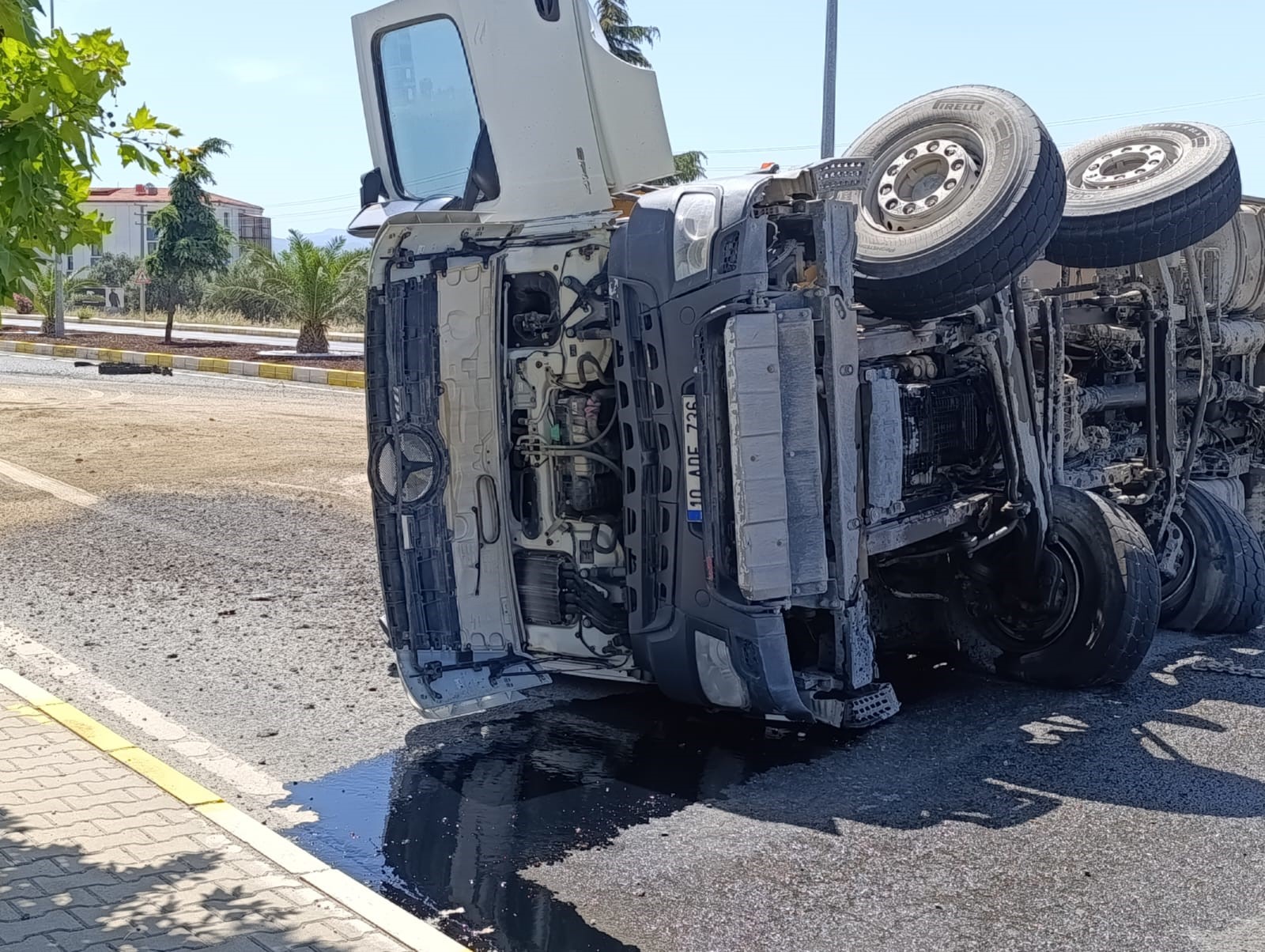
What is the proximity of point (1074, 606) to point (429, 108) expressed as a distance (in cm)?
356

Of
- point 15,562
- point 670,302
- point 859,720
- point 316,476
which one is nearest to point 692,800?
point 859,720

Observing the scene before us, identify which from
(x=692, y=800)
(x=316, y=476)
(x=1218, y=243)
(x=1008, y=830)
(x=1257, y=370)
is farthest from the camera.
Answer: (x=316, y=476)

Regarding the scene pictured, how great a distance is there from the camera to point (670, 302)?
5.06 m

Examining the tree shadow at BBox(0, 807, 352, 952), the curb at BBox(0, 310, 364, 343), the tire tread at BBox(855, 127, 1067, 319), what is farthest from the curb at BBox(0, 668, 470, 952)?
the curb at BBox(0, 310, 364, 343)

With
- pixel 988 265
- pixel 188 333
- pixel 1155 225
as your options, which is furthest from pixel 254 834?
pixel 188 333

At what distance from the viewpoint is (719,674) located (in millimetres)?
5145

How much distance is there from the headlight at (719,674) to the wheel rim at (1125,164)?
3.71 metres

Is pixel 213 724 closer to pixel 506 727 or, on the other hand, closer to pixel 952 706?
pixel 506 727

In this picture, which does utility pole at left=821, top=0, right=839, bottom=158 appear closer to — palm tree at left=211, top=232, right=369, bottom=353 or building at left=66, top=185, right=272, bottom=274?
palm tree at left=211, top=232, right=369, bottom=353

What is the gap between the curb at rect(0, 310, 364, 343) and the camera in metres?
34.7

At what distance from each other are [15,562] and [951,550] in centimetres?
594

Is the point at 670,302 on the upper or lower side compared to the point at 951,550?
upper

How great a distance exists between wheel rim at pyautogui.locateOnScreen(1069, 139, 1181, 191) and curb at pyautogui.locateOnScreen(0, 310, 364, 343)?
26.4 meters

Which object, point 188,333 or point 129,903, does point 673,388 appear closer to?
point 129,903
